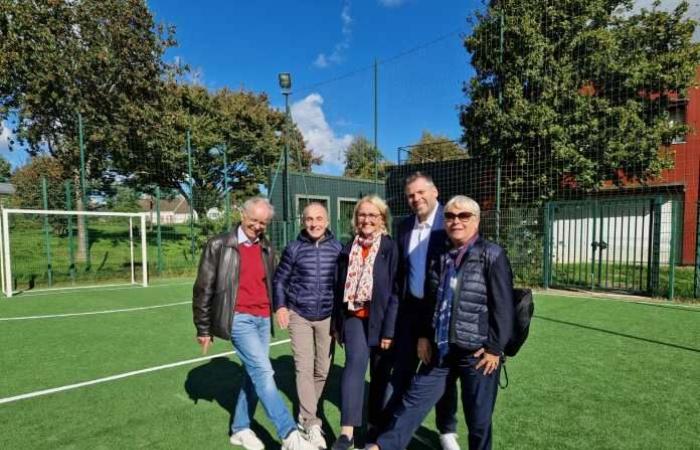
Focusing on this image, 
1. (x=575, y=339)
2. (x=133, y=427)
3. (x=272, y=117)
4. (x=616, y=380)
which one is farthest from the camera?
(x=272, y=117)

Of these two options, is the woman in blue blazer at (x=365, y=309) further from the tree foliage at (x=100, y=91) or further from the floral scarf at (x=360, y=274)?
the tree foliage at (x=100, y=91)

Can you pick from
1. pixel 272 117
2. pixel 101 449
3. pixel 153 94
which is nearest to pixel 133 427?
pixel 101 449

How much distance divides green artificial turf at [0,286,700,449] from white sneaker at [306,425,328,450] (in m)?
0.25

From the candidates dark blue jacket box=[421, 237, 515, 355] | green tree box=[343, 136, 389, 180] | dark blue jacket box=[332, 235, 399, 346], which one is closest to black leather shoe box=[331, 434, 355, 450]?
dark blue jacket box=[332, 235, 399, 346]

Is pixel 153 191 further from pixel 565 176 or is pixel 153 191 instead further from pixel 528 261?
pixel 565 176

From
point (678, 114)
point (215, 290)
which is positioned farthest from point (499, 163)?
point (215, 290)

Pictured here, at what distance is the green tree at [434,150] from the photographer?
16.6m

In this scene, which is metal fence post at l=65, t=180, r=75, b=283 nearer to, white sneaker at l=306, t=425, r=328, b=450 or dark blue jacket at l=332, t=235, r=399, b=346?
white sneaker at l=306, t=425, r=328, b=450

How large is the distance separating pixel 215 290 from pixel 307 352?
29.5 inches

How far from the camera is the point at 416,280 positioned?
2.64 meters

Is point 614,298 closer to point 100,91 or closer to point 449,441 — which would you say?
point 449,441

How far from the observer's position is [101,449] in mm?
2879

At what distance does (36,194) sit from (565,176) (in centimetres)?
1466

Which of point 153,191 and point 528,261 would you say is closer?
point 528,261
